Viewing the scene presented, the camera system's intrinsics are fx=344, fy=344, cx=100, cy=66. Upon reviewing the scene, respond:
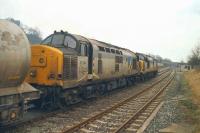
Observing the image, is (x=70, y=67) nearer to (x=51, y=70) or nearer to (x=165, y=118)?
(x=51, y=70)

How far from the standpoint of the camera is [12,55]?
10.3 meters

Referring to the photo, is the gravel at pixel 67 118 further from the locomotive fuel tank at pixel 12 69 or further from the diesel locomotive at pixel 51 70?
the locomotive fuel tank at pixel 12 69

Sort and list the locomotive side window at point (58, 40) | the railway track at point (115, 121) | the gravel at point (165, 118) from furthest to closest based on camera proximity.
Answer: the locomotive side window at point (58, 40)
the gravel at point (165, 118)
the railway track at point (115, 121)

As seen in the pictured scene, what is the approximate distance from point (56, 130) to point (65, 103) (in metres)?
4.58

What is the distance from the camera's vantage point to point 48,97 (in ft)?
50.5

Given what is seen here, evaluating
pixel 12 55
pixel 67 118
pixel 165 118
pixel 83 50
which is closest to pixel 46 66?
pixel 67 118

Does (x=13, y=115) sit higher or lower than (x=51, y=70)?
lower

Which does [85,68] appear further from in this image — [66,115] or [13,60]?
[13,60]

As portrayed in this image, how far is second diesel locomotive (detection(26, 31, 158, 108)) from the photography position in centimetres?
1509

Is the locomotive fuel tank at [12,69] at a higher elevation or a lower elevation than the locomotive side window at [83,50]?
lower

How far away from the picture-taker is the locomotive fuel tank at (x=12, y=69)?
10.0 metres

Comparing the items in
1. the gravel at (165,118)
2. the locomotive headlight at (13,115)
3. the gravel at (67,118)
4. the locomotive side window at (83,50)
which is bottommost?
the gravel at (165,118)

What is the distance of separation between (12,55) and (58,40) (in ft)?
23.0

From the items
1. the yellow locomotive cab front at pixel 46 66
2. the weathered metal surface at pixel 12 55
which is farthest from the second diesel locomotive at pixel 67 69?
the weathered metal surface at pixel 12 55
